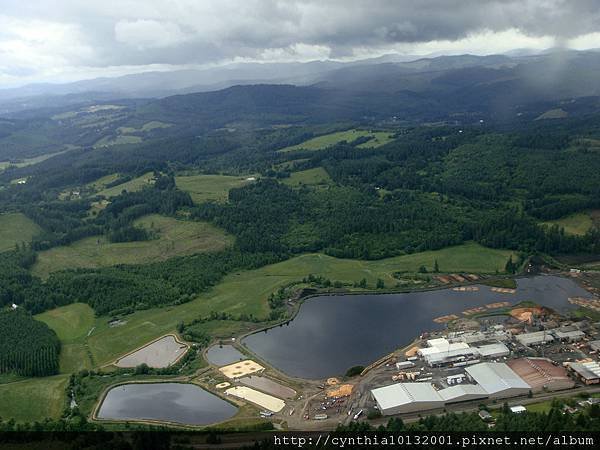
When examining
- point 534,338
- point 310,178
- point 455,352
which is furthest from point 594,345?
point 310,178

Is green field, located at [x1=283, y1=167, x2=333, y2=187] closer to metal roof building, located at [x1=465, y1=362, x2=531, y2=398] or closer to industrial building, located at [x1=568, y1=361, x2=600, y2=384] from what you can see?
metal roof building, located at [x1=465, y1=362, x2=531, y2=398]

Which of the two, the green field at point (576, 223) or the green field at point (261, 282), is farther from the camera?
the green field at point (576, 223)

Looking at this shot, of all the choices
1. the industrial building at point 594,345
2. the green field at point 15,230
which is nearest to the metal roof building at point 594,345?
the industrial building at point 594,345

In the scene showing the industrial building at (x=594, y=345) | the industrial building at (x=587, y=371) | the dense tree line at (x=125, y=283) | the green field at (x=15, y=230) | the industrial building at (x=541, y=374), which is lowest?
the industrial building at (x=541, y=374)

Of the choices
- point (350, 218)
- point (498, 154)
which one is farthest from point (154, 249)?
point (498, 154)

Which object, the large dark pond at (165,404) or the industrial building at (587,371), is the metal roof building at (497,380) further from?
the large dark pond at (165,404)

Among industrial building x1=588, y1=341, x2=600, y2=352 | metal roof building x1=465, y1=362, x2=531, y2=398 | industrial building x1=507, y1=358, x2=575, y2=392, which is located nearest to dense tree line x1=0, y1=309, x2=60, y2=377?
metal roof building x1=465, y1=362, x2=531, y2=398
